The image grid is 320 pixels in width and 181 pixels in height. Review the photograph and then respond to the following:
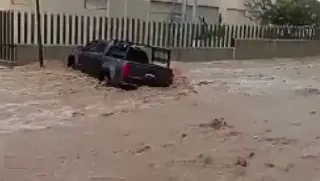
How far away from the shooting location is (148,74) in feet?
41.9

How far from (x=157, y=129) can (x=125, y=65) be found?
382 cm

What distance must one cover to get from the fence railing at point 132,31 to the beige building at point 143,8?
2.74 metres

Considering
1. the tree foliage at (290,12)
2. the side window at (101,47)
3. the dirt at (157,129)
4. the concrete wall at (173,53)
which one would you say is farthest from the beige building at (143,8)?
the side window at (101,47)

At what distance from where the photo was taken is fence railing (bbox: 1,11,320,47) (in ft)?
55.3

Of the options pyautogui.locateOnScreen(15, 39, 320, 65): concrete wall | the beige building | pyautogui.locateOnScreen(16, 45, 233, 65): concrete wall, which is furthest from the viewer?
the beige building

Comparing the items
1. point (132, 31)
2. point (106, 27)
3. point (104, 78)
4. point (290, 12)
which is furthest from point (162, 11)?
point (104, 78)

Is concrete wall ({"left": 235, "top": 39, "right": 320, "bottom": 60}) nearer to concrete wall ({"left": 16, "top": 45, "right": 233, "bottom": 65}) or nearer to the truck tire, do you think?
concrete wall ({"left": 16, "top": 45, "right": 233, "bottom": 65})

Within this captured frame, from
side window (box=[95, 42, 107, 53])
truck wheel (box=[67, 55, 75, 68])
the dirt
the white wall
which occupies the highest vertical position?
the white wall

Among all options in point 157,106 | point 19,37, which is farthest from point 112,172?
point 19,37

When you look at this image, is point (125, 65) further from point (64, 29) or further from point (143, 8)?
point (143, 8)

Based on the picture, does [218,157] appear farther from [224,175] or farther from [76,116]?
[76,116]

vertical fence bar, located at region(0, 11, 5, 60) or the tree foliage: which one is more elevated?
the tree foliage

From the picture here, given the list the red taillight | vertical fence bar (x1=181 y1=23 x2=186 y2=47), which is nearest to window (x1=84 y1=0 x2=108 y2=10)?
vertical fence bar (x1=181 y1=23 x2=186 y2=47)

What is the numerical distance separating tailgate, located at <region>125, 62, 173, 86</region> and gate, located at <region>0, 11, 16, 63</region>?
5173mm
